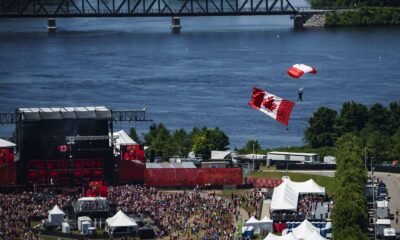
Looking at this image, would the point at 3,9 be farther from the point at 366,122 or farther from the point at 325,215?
the point at 325,215

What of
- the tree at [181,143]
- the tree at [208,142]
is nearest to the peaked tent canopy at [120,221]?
the tree at [181,143]

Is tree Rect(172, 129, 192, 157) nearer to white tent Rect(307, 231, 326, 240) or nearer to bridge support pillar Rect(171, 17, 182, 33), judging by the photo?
white tent Rect(307, 231, 326, 240)

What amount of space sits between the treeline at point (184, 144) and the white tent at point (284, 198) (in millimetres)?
11692

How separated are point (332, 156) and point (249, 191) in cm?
802

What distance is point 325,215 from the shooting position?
1948 inches

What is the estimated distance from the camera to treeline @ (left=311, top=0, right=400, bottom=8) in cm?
14500

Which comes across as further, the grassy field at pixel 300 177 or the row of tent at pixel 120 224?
the grassy field at pixel 300 177

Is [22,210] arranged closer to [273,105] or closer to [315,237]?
[273,105]

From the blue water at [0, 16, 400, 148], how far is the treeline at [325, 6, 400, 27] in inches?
75.7

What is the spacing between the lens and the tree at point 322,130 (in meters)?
69.1

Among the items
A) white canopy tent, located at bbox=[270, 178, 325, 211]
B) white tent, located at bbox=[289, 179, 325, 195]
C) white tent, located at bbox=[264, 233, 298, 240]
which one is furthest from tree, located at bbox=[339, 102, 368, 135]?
white tent, located at bbox=[264, 233, 298, 240]

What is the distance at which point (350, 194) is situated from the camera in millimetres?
48312

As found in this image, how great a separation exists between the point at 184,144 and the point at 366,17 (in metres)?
76.2

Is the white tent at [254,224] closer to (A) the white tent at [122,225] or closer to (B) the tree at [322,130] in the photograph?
(A) the white tent at [122,225]
